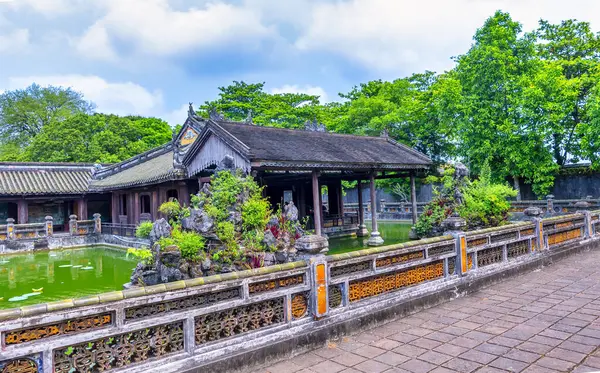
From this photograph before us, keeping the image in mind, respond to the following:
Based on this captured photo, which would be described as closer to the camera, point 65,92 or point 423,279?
point 423,279

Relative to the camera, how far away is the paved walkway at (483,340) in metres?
3.81

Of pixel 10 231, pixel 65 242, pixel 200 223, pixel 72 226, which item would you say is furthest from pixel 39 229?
pixel 200 223

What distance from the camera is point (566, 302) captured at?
5.74 meters

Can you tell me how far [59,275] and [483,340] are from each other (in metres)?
11.6

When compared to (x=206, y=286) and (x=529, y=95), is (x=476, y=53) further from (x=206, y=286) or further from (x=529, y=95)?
(x=206, y=286)

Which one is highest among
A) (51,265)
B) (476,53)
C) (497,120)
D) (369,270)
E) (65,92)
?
(65,92)

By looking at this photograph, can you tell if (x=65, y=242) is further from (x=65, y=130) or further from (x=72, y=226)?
(x=65, y=130)

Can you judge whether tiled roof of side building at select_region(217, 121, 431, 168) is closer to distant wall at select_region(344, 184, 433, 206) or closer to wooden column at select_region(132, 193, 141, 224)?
wooden column at select_region(132, 193, 141, 224)

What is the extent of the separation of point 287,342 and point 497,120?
63.8 ft

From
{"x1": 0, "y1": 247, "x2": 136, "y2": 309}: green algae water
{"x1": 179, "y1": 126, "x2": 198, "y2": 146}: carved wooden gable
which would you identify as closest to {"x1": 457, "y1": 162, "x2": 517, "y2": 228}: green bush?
{"x1": 0, "y1": 247, "x2": 136, "y2": 309}: green algae water

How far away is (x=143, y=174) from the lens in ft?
58.7

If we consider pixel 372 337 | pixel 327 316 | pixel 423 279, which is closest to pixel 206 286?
pixel 327 316

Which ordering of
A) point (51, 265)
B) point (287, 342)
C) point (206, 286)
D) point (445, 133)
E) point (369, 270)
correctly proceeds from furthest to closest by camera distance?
1. point (445, 133)
2. point (51, 265)
3. point (369, 270)
4. point (287, 342)
5. point (206, 286)

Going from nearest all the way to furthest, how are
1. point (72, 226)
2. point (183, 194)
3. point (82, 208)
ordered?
point (183, 194) < point (72, 226) < point (82, 208)
